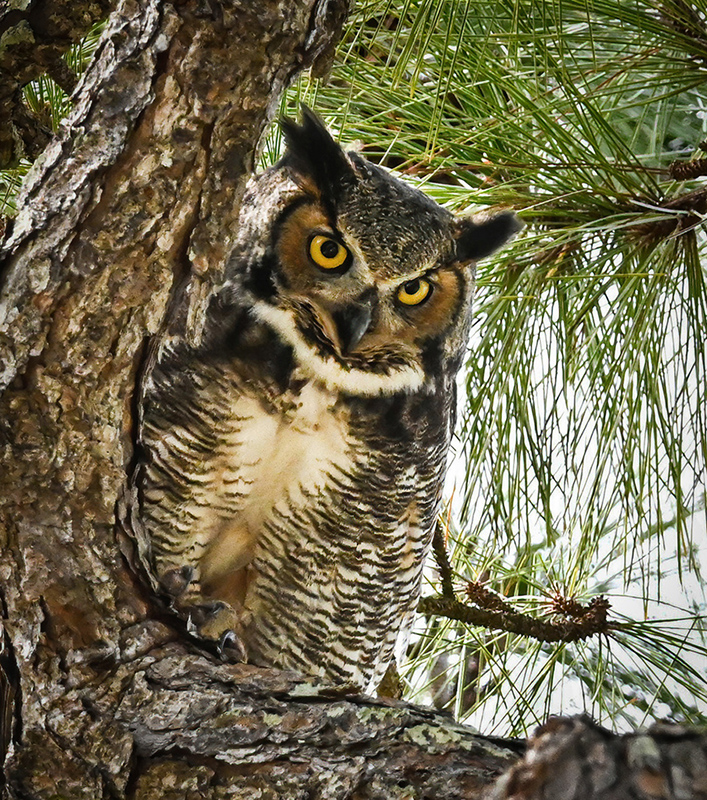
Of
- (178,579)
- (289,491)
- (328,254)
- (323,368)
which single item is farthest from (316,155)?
(178,579)

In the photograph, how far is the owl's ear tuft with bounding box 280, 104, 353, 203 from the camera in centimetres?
112

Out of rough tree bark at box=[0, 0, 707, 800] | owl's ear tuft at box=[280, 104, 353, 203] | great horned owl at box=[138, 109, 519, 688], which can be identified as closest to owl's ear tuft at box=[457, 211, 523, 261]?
great horned owl at box=[138, 109, 519, 688]

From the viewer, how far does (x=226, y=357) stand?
40.7 inches

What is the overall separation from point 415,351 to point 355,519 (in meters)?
0.23

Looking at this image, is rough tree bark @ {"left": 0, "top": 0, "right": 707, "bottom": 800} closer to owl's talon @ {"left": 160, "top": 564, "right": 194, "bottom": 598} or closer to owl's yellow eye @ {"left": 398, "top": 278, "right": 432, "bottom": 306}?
owl's talon @ {"left": 160, "top": 564, "right": 194, "bottom": 598}

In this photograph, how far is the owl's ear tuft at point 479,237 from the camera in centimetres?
119

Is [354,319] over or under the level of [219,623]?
over

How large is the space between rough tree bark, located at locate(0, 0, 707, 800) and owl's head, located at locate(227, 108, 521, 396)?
0.30 metres

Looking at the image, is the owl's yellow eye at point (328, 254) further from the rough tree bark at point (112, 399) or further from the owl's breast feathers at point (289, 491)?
the rough tree bark at point (112, 399)

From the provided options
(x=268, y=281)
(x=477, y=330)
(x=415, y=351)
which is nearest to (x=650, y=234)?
(x=477, y=330)

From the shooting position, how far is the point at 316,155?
1131 mm

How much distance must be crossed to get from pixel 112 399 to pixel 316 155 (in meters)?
0.49

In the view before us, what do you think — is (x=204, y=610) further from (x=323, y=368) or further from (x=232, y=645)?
(x=323, y=368)

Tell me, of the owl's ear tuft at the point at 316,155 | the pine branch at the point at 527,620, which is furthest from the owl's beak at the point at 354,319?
the pine branch at the point at 527,620
